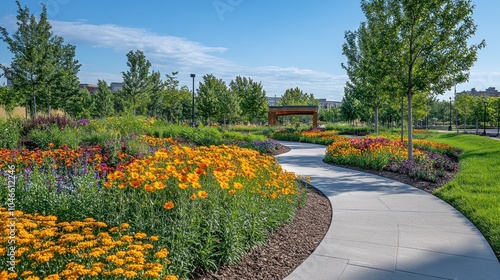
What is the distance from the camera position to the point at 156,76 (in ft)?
133

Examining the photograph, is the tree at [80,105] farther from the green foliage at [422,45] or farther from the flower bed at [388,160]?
the green foliage at [422,45]

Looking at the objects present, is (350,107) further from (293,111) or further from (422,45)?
(422,45)

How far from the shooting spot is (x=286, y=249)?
438cm

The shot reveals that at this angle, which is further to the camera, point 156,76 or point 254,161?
point 156,76

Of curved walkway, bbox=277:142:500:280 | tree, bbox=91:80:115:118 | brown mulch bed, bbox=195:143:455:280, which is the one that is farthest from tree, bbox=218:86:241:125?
brown mulch bed, bbox=195:143:455:280

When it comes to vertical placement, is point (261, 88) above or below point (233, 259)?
above

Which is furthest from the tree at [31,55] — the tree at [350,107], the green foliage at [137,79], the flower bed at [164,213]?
the tree at [350,107]

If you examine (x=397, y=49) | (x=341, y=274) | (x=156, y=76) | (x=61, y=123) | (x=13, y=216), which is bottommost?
(x=341, y=274)

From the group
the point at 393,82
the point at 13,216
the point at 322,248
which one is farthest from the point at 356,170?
the point at 13,216

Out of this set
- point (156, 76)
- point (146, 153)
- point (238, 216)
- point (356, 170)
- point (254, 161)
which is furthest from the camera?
point (156, 76)

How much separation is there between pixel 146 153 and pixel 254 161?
10.7 ft

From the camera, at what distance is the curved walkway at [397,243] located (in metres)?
3.78

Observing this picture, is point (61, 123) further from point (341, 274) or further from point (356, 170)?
point (341, 274)

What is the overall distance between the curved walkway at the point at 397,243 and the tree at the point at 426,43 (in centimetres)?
452
